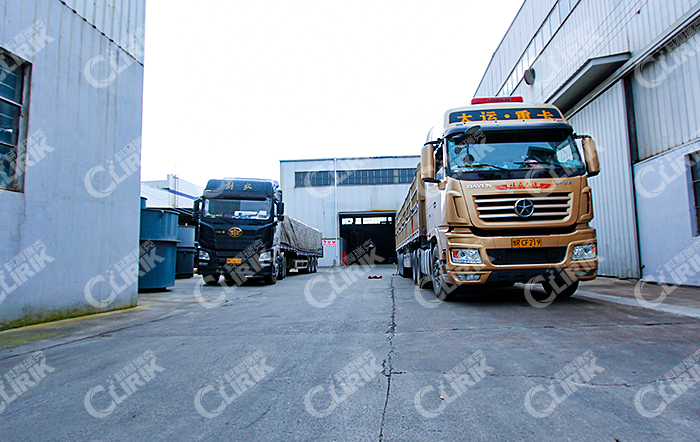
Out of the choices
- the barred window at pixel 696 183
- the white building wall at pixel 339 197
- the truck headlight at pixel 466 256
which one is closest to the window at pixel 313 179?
the white building wall at pixel 339 197

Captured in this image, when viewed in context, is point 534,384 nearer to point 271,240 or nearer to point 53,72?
point 53,72

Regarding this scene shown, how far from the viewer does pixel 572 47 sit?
12820 mm

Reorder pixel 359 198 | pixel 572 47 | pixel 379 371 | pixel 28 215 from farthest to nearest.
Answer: pixel 359 198 → pixel 572 47 → pixel 28 215 → pixel 379 371

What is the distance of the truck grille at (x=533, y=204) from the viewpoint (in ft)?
19.0

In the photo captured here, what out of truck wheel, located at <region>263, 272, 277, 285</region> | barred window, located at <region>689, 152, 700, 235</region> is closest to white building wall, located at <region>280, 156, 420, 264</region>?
truck wheel, located at <region>263, 272, 277, 285</region>

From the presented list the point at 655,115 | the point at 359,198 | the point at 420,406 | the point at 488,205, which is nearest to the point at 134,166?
the point at 488,205

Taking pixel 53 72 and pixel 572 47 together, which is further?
pixel 572 47

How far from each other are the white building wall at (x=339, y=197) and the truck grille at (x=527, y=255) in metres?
29.0

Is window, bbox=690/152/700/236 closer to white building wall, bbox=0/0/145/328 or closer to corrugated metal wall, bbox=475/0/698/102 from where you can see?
corrugated metal wall, bbox=475/0/698/102

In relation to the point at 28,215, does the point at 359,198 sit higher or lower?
higher

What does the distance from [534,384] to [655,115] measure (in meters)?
9.69

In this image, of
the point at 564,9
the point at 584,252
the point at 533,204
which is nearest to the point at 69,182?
the point at 533,204

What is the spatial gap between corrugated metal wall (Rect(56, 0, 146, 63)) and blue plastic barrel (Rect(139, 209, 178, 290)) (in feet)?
13.4

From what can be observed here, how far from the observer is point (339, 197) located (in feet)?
115
